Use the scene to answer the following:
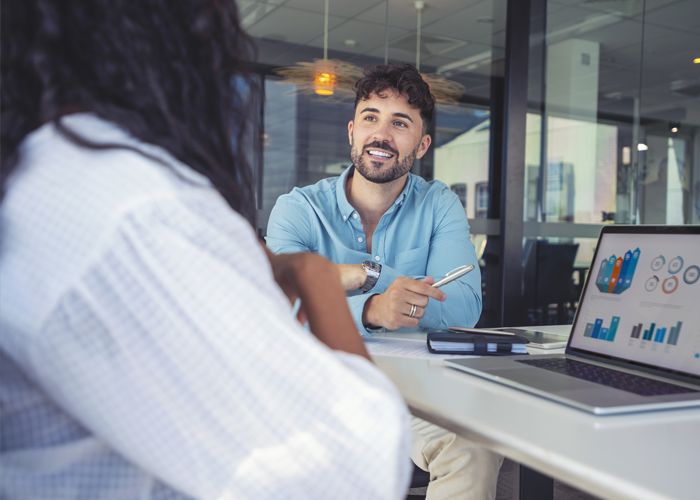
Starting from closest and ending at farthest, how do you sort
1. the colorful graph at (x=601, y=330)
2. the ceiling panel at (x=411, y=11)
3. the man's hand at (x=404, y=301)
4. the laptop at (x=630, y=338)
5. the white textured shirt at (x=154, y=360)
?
1. the white textured shirt at (x=154, y=360)
2. the laptop at (x=630, y=338)
3. the colorful graph at (x=601, y=330)
4. the man's hand at (x=404, y=301)
5. the ceiling panel at (x=411, y=11)

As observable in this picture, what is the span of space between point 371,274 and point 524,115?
2594mm

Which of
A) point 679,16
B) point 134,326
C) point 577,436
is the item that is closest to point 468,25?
point 679,16

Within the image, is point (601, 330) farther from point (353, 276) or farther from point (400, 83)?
point (400, 83)

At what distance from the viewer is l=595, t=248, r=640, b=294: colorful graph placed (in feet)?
3.46

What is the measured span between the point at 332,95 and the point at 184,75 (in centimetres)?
297

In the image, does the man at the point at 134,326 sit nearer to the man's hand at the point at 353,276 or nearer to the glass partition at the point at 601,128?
the man's hand at the point at 353,276

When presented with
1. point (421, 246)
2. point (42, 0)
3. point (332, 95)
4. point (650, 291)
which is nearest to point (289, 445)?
point (42, 0)

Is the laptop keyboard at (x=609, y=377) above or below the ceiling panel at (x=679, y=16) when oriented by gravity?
below

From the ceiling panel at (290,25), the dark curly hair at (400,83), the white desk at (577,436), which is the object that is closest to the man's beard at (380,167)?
the dark curly hair at (400,83)

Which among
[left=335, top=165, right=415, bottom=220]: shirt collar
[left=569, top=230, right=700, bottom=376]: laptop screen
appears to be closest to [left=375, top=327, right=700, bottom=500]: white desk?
[left=569, top=230, right=700, bottom=376]: laptop screen

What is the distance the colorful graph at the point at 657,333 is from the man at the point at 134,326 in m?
0.64

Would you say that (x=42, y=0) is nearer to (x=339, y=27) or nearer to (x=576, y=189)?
(x=339, y=27)

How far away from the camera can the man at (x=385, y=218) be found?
1.56 m

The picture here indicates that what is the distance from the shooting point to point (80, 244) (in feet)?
1.47
